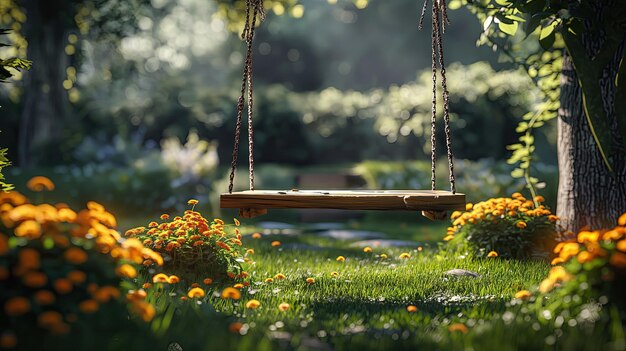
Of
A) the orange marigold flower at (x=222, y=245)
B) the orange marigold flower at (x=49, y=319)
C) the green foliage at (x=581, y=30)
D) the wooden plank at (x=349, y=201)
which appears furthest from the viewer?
the green foliage at (x=581, y=30)

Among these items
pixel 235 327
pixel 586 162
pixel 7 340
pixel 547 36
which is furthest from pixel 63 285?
pixel 586 162

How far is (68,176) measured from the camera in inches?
460

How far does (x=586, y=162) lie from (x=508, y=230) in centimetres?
95

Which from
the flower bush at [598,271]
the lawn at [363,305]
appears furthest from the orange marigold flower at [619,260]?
the lawn at [363,305]

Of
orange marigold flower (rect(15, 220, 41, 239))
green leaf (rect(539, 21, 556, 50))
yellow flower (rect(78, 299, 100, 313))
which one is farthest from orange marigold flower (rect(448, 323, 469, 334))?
green leaf (rect(539, 21, 556, 50))

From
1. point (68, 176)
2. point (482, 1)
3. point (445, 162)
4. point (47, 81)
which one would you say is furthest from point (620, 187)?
point (47, 81)

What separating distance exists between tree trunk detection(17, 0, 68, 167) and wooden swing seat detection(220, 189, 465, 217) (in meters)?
10.1

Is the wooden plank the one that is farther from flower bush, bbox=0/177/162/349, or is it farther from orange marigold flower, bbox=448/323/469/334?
flower bush, bbox=0/177/162/349

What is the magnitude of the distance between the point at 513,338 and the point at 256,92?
13.5 meters

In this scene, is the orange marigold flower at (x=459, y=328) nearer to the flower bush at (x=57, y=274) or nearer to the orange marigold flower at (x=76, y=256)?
the flower bush at (x=57, y=274)

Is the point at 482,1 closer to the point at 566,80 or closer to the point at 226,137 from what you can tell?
the point at 566,80

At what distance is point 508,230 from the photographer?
6277 millimetres

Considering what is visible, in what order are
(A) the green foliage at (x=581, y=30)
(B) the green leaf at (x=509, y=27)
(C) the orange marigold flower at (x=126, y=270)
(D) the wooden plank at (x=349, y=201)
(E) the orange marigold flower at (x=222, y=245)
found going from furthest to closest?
1. (B) the green leaf at (x=509, y=27)
2. (A) the green foliage at (x=581, y=30)
3. (E) the orange marigold flower at (x=222, y=245)
4. (D) the wooden plank at (x=349, y=201)
5. (C) the orange marigold flower at (x=126, y=270)

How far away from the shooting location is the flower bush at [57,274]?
275 centimetres
